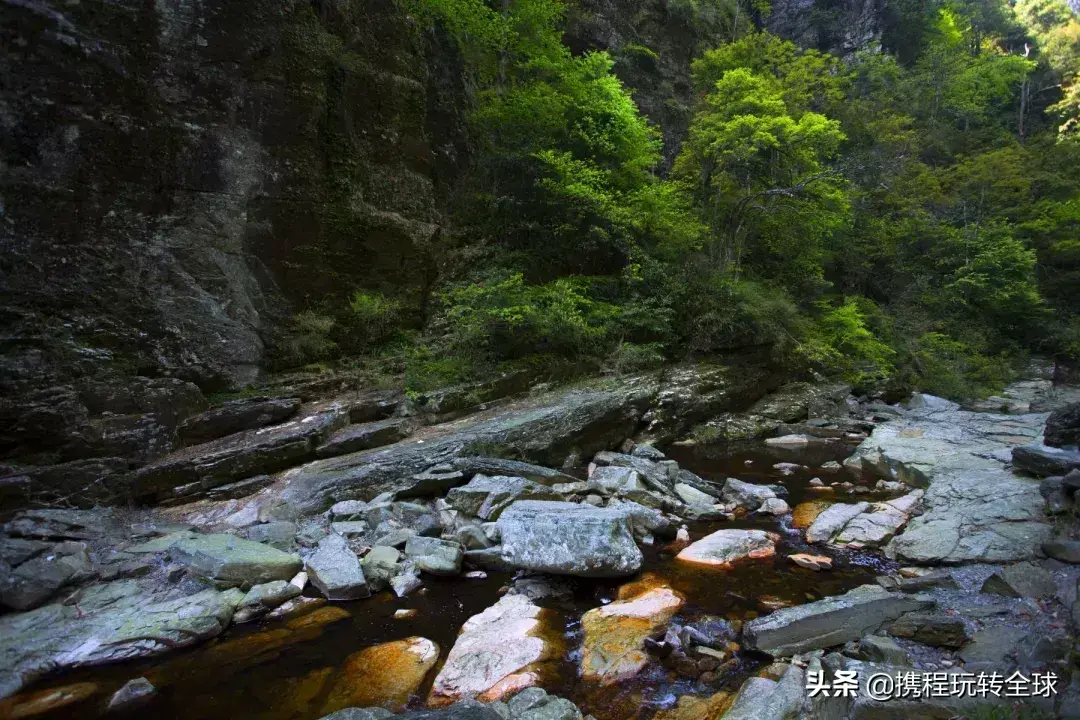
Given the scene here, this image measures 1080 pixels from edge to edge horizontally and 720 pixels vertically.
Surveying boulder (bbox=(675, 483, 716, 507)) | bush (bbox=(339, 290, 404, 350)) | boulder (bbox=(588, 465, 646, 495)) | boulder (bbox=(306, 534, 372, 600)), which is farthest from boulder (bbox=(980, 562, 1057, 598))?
bush (bbox=(339, 290, 404, 350))

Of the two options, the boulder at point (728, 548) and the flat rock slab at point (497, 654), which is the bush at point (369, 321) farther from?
the boulder at point (728, 548)

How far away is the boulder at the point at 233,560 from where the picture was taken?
488 centimetres

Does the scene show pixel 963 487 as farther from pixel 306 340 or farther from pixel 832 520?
pixel 306 340

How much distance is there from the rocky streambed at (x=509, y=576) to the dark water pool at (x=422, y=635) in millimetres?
22

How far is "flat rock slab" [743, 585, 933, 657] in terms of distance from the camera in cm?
382

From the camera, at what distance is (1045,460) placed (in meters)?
6.16

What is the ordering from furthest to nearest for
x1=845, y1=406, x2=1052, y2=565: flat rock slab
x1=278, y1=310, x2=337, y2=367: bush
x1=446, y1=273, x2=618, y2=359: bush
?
x1=446, y1=273, x2=618, y2=359: bush
x1=278, y1=310, x2=337, y2=367: bush
x1=845, y1=406, x2=1052, y2=565: flat rock slab

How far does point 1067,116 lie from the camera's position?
2220 centimetres

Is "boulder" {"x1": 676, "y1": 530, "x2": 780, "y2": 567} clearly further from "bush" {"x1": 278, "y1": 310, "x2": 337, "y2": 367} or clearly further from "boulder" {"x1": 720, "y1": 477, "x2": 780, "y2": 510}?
"bush" {"x1": 278, "y1": 310, "x2": 337, "y2": 367}

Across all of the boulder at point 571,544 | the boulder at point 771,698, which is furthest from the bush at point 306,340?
the boulder at point 771,698

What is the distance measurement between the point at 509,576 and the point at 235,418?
5189 mm

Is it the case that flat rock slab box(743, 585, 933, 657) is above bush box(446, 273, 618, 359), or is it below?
below

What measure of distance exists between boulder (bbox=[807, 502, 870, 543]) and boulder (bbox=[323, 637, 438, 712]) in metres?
4.59

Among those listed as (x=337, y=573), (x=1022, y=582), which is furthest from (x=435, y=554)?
(x=1022, y=582)
